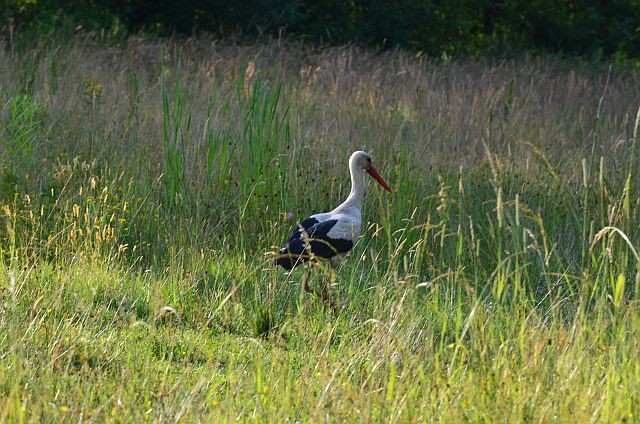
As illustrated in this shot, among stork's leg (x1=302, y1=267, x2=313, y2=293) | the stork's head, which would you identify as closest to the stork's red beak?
the stork's head

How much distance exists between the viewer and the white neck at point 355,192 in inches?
243

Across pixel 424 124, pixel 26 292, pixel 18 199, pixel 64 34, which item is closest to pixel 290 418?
pixel 26 292

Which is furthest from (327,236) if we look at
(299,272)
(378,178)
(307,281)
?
(378,178)

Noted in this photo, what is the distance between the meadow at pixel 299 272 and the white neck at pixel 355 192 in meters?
0.30

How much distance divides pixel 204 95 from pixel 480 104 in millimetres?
2825

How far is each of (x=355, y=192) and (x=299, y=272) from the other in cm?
60

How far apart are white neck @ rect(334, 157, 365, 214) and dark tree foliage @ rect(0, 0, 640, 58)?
8152mm

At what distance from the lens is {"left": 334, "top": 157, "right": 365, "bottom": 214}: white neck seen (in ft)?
20.3

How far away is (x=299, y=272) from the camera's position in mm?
6270

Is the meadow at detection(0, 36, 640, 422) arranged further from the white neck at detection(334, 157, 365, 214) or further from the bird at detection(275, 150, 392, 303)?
the white neck at detection(334, 157, 365, 214)

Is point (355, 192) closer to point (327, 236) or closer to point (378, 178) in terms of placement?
point (378, 178)

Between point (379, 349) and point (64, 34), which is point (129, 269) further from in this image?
point (64, 34)

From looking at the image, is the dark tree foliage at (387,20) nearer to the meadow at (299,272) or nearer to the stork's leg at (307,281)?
the meadow at (299,272)

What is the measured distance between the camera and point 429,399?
12.3 ft
